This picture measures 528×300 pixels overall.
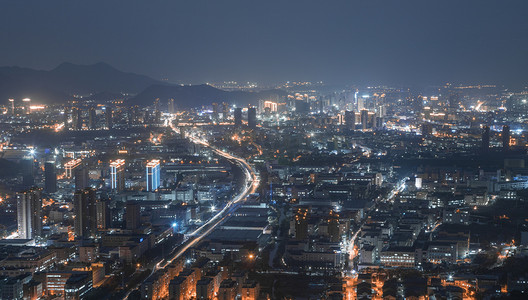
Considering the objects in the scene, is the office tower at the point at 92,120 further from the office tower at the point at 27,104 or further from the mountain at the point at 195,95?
the mountain at the point at 195,95

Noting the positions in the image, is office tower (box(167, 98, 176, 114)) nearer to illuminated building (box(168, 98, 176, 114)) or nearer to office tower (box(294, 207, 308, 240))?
illuminated building (box(168, 98, 176, 114))

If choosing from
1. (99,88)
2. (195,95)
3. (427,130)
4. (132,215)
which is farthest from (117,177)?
(99,88)

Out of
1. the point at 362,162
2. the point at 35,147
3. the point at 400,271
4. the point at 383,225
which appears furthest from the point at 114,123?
the point at 400,271

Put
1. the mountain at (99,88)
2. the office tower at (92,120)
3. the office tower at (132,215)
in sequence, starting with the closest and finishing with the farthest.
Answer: the office tower at (132,215), the office tower at (92,120), the mountain at (99,88)

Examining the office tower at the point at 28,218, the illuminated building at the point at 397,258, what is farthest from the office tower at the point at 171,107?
the illuminated building at the point at 397,258

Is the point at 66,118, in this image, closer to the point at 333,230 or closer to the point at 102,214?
the point at 102,214

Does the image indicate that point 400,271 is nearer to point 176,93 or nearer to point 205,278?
point 205,278
